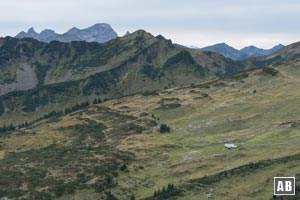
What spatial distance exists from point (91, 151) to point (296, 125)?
8532 centimetres

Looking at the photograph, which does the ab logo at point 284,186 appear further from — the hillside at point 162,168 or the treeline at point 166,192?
the treeline at point 166,192

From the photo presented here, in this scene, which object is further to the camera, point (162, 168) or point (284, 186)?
point (162, 168)

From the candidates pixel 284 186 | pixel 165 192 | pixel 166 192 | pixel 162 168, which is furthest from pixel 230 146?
pixel 284 186

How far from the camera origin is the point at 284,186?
10325 centimetres

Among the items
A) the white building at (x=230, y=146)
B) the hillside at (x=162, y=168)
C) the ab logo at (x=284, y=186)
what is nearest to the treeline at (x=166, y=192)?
the hillside at (x=162, y=168)

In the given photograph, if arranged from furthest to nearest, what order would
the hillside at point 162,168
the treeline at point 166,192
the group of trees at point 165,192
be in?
the hillside at point 162,168 < the group of trees at point 165,192 < the treeline at point 166,192

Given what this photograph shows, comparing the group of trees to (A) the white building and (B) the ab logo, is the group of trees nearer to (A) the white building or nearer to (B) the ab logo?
(B) the ab logo

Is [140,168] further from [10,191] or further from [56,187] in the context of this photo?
[10,191]

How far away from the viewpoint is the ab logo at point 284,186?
99488mm

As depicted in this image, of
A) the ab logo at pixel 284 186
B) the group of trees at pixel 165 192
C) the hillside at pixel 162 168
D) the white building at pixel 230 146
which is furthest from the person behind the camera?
the white building at pixel 230 146

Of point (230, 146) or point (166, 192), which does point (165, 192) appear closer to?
point (166, 192)

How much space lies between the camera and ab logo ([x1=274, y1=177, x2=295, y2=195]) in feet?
326

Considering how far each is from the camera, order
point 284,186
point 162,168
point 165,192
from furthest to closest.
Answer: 1. point 162,168
2. point 165,192
3. point 284,186

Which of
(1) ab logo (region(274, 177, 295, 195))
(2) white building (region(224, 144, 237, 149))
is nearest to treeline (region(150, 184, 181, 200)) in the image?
(1) ab logo (region(274, 177, 295, 195))
